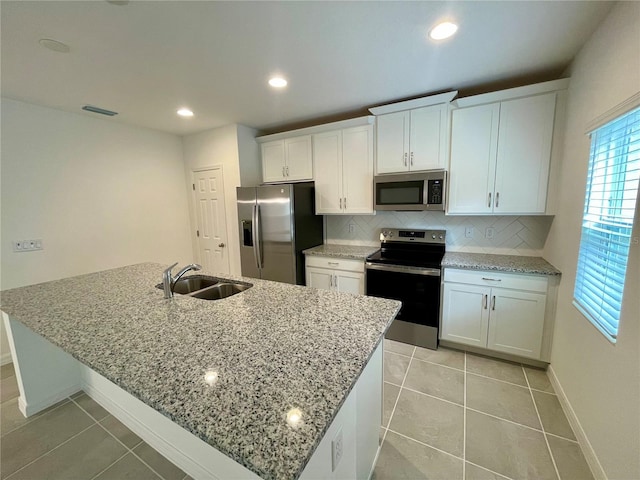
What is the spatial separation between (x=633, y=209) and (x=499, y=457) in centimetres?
147

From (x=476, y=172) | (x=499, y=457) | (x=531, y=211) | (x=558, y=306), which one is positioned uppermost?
(x=476, y=172)

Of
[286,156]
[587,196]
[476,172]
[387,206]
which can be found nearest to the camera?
[587,196]

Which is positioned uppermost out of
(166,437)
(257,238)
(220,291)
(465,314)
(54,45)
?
(54,45)

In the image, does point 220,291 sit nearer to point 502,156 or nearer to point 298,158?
point 298,158

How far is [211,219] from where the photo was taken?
3779 mm

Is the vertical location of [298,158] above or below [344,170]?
above

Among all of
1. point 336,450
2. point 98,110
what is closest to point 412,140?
point 336,450

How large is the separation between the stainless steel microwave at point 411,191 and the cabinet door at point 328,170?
51 centimetres

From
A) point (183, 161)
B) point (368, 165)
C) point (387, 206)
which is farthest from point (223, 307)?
point (183, 161)

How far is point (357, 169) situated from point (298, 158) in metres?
0.80

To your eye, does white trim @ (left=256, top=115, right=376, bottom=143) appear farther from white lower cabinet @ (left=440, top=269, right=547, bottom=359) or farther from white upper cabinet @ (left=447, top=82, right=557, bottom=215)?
white lower cabinet @ (left=440, top=269, right=547, bottom=359)

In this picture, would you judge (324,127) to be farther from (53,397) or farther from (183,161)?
(53,397)

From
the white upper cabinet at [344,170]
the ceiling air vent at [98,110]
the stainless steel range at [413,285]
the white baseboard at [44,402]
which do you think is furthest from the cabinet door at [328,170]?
the white baseboard at [44,402]

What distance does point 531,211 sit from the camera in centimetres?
224
